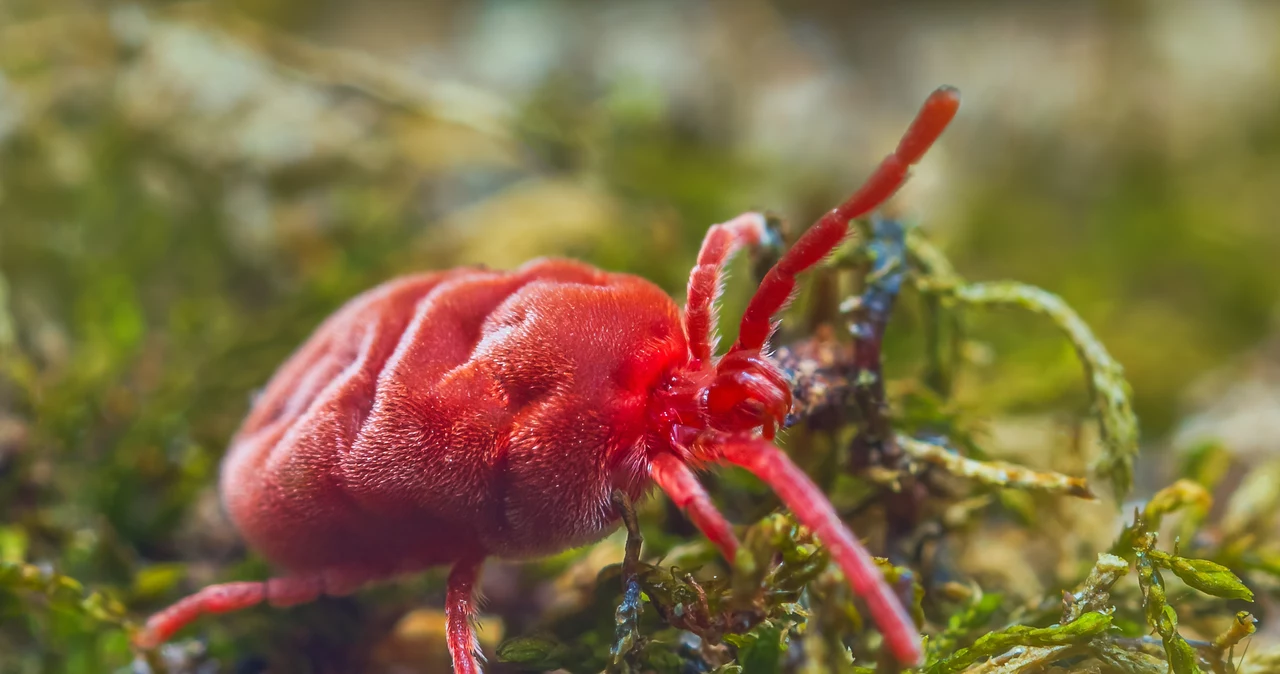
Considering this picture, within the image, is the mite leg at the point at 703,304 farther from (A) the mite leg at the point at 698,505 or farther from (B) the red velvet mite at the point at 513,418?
(A) the mite leg at the point at 698,505

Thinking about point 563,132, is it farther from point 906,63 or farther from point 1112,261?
point 906,63

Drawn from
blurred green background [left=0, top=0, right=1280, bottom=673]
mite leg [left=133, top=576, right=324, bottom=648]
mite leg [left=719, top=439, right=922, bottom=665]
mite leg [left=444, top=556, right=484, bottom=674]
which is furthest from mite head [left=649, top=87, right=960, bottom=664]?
blurred green background [left=0, top=0, right=1280, bottom=673]

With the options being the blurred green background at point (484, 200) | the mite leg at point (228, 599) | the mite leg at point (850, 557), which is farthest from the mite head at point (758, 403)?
the blurred green background at point (484, 200)

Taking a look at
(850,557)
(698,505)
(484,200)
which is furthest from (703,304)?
(484,200)

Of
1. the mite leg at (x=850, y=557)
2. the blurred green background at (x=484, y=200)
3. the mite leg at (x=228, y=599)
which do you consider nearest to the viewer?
the mite leg at (x=850, y=557)

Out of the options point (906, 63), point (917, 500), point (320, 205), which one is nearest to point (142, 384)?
point (320, 205)

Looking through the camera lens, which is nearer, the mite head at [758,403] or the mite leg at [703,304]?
the mite head at [758,403]
